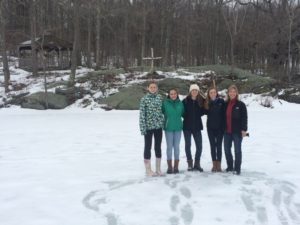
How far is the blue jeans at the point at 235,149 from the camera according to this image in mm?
7715

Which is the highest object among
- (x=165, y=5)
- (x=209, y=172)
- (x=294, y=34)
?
(x=165, y=5)

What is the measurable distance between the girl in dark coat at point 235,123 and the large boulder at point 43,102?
1642 cm

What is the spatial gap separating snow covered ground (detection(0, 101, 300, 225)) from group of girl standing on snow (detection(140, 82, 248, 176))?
0.33 metres

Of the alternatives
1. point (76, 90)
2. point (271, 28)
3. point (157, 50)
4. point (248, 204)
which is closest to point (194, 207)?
point (248, 204)

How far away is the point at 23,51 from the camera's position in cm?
4116

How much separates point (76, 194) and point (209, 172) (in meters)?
2.57

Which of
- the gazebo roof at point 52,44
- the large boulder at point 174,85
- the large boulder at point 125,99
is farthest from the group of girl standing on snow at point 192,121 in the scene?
the gazebo roof at point 52,44

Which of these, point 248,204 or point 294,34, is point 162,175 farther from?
point 294,34

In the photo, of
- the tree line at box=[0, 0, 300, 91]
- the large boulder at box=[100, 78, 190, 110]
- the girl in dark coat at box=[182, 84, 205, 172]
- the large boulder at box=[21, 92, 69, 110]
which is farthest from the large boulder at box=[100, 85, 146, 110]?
the tree line at box=[0, 0, 300, 91]

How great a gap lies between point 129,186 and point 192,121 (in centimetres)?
176

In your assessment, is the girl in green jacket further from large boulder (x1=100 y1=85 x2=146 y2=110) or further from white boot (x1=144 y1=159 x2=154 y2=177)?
large boulder (x1=100 y1=85 x2=146 y2=110)

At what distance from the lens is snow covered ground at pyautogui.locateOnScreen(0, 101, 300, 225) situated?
221 inches

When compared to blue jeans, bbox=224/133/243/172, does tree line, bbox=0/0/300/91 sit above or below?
above

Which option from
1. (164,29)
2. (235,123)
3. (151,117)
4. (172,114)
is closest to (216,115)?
(235,123)
